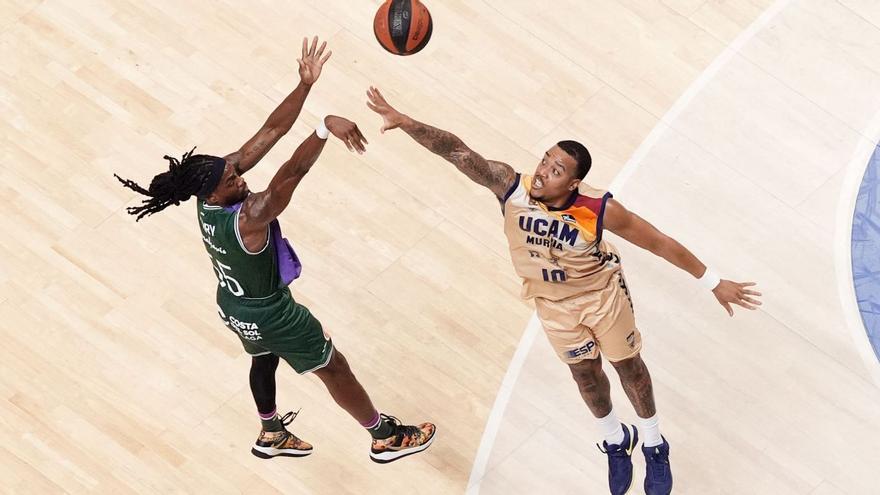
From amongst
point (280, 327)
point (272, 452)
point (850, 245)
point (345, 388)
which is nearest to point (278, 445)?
point (272, 452)

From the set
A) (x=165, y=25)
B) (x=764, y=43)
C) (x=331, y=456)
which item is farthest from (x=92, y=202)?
(x=764, y=43)

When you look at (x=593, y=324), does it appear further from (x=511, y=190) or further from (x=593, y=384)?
(x=511, y=190)

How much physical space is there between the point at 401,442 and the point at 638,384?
1.34 m

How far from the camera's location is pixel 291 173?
6.86 m

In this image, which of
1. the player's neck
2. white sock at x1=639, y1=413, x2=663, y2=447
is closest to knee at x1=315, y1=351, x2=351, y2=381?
the player's neck

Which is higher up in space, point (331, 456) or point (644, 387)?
point (644, 387)

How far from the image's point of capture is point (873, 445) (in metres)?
8.32

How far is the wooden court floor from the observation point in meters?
8.34

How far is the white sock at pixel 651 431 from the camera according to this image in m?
7.84

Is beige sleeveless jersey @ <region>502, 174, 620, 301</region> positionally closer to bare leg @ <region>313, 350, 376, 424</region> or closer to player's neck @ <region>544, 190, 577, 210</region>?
player's neck @ <region>544, 190, 577, 210</region>

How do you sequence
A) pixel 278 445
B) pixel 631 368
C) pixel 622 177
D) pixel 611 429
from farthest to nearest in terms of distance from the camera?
pixel 622 177 → pixel 278 445 → pixel 611 429 → pixel 631 368

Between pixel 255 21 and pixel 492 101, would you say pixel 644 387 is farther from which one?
pixel 255 21

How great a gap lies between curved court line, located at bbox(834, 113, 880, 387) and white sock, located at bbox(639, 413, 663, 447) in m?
1.52

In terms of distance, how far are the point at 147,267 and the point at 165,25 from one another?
1982 mm
